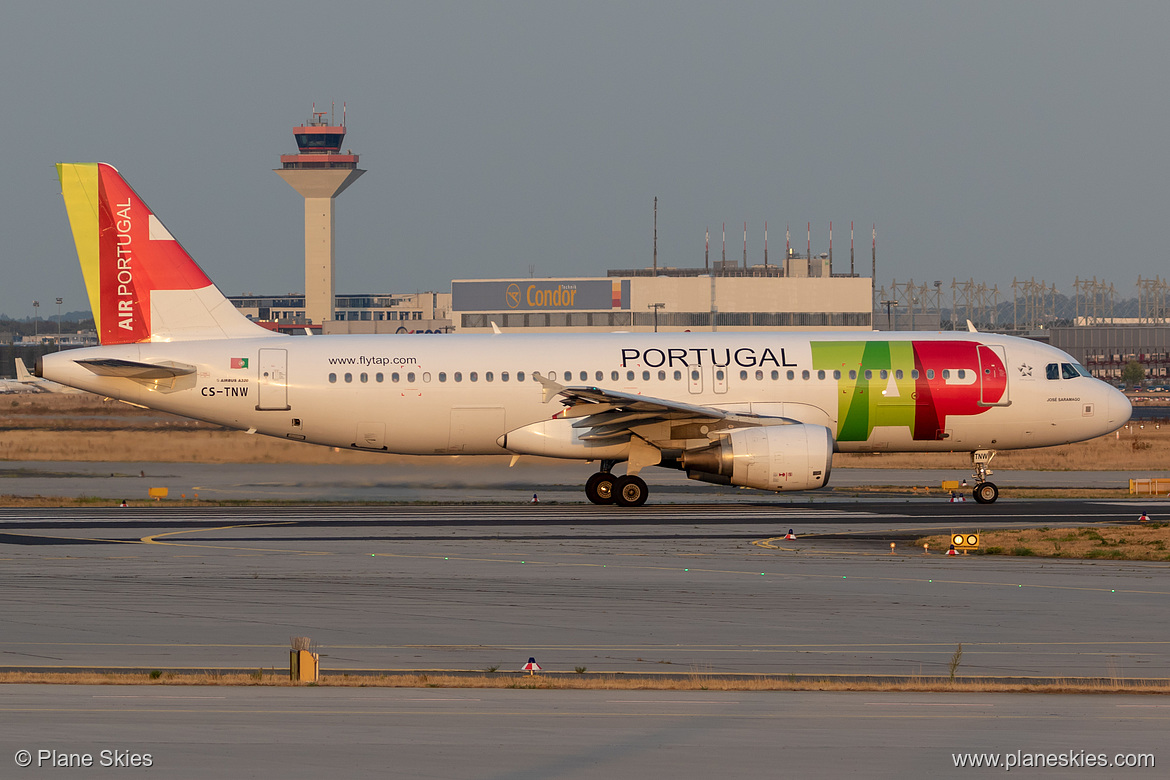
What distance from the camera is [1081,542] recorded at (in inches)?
931

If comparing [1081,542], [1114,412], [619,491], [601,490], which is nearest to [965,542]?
[1081,542]

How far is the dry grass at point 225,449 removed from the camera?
1638 inches

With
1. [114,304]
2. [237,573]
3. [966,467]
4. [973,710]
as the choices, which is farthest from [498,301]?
[973,710]

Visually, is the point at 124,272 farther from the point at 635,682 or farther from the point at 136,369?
the point at 635,682

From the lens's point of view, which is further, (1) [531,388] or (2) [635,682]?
(1) [531,388]

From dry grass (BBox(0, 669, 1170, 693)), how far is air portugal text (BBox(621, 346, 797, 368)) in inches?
824

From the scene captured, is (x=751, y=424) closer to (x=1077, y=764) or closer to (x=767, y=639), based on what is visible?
(x=767, y=639)

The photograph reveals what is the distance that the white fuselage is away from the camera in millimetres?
33031

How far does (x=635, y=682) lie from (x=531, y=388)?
68.3ft

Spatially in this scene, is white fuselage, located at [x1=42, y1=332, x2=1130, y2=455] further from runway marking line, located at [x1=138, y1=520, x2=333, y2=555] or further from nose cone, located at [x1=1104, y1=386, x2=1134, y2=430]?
runway marking line, located at [x1=138, y1=520, x2=333, y2=555]

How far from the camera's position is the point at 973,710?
37.1ft

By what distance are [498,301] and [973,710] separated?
121166 millimetres

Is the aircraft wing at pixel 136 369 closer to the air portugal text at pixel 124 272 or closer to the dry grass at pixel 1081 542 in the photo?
the air portugal text at pixel 124 272

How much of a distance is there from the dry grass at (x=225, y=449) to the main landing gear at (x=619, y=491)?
9.78 meters
